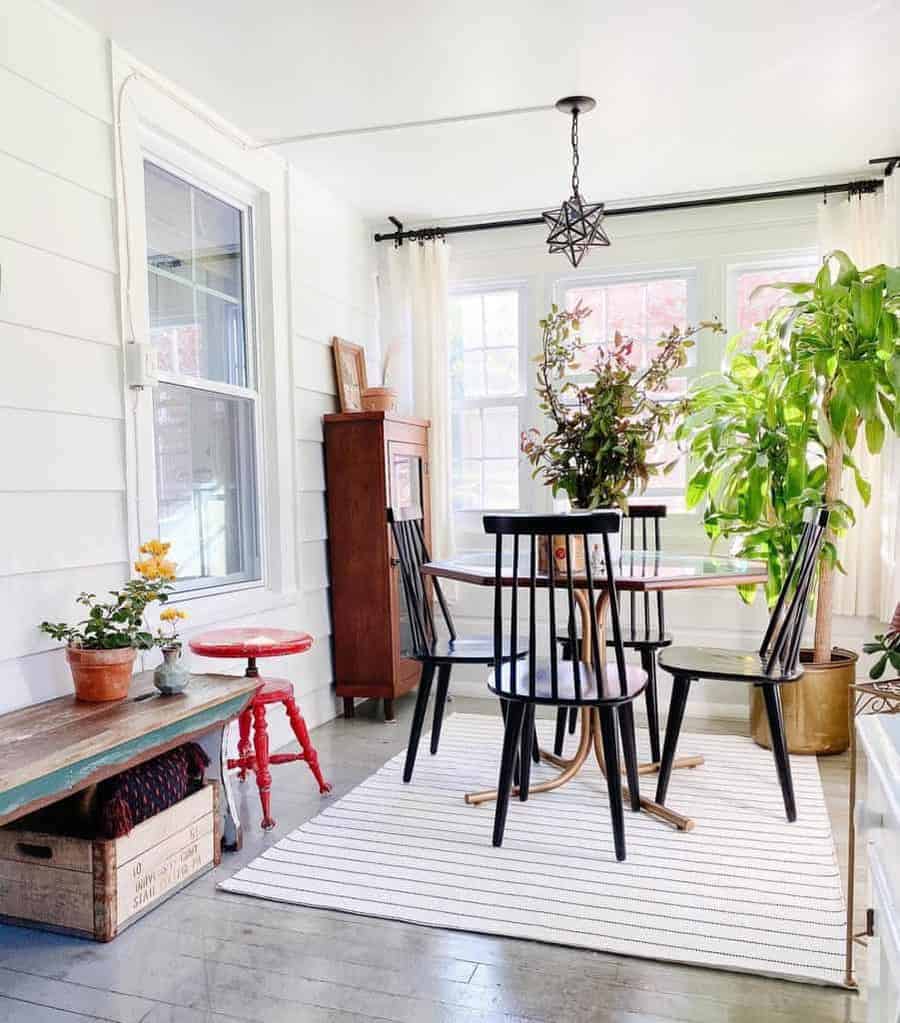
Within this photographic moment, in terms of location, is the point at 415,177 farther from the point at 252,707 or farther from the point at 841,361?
the point at 252,707

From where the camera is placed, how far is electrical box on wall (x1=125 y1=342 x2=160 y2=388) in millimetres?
2789

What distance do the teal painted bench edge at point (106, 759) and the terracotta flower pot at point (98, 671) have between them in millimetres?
253

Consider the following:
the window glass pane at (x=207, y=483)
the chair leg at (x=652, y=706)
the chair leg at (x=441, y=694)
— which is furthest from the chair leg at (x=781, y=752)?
the window glass pane at (x=207, y=483)

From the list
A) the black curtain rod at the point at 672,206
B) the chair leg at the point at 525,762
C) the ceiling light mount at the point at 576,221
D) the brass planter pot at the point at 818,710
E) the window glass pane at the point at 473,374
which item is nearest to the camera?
the chair leg at the point at 525,762

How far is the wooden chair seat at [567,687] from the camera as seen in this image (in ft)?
8.16

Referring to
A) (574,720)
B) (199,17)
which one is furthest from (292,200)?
(574,720)

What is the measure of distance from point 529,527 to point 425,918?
3.59 feet

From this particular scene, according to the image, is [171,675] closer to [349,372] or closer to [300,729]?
[300,729]

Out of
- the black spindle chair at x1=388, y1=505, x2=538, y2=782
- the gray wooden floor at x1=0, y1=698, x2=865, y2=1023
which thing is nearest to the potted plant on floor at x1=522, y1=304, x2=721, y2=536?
the black spindle chair at x1=388, y1=505, x2=538, y2=782

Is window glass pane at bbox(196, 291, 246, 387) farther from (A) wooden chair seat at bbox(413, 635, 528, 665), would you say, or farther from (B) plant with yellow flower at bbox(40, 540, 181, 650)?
(A) wooden chair seat at bbox(413, 635, 528, 665)

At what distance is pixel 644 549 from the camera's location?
4121 mm

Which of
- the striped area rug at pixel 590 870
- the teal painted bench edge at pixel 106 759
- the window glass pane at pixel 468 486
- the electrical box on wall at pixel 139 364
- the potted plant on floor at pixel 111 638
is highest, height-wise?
the electrical box on wall at pixel 139 364

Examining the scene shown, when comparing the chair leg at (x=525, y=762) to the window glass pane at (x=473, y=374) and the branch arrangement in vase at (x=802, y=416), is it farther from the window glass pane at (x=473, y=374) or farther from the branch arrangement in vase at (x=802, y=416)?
the window glass pane at (x=473, y=374)

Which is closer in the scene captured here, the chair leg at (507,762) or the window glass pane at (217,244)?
the chair leg at (507,762)
